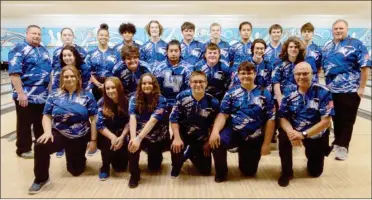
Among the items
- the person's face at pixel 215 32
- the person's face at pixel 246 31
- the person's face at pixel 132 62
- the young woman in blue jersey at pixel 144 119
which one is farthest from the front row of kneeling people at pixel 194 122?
the person's face at pixel 215 32

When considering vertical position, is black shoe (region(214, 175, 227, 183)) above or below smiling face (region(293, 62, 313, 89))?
below

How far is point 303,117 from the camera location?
97.6 inches

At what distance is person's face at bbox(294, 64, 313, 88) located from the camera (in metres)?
2.39

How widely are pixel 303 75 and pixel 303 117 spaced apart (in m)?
0.33

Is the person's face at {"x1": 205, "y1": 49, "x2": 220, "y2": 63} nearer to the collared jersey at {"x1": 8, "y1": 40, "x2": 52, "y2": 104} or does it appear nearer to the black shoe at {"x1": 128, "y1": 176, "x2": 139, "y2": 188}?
the black shoe at {"x1": 128, "y1": 176, "x2": 139, "y2": 188}

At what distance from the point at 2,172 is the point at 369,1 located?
8275 millimetres

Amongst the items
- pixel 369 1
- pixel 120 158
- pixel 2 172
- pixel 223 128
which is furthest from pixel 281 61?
pixel 369 1

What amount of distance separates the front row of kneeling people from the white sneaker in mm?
519

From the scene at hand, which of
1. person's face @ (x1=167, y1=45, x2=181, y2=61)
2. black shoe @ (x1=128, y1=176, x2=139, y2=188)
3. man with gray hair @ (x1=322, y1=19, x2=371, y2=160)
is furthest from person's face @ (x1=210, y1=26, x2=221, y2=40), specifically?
black shoe @ (x1=128, y1=176, x2=139, y2=188)

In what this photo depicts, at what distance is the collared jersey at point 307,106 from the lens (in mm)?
2426

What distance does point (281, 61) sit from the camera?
298 centimetres

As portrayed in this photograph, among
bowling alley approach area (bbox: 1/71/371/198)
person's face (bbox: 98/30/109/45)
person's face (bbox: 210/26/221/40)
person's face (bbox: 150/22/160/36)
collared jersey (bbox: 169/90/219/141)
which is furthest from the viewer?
person's face (bbox: 210/26/221/40)

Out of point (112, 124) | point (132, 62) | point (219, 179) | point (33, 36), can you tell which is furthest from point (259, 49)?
point (33, 36)

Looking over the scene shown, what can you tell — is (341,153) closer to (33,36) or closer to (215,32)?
(215,32)
